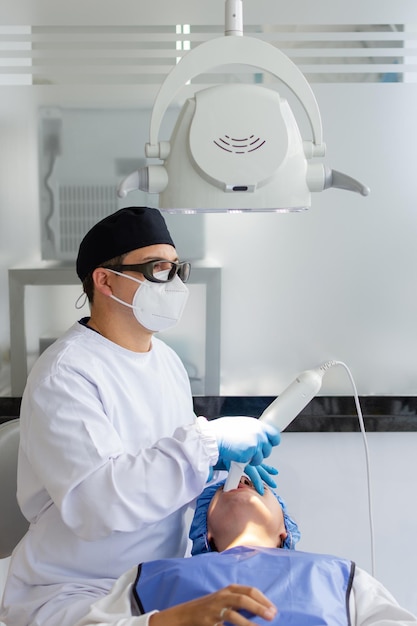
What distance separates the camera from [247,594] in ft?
3.70

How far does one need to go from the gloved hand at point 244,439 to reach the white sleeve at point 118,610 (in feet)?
0.95

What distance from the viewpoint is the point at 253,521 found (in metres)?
1.58

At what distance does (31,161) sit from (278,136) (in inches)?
46.9

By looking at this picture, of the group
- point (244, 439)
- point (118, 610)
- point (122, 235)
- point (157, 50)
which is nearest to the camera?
point (118, 610)

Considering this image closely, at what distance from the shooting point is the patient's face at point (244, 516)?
1.58 metres

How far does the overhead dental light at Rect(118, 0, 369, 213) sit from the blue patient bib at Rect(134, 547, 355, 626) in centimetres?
64

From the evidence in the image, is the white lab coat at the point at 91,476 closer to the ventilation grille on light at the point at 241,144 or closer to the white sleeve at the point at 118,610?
the white sleeve at the point at 118,610

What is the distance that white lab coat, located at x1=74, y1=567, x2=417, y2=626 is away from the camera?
1199mm

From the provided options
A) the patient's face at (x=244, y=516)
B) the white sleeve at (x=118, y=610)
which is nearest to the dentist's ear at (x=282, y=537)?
the patient's face at (x=244, y=516)

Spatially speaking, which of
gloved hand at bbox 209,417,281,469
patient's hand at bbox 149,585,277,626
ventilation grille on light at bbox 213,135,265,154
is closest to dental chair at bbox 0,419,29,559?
gloved hand at bbox 209,417,281,469

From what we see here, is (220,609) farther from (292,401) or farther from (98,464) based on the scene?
(292,401)

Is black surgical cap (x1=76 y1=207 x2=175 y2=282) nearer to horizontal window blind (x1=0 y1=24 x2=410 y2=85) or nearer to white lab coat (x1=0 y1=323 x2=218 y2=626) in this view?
white lab coat (x1=0 y1=323 x2=218 y2=626)

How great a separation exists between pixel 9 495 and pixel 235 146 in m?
1.02

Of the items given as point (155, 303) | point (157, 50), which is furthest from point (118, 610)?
point (157, 50)
